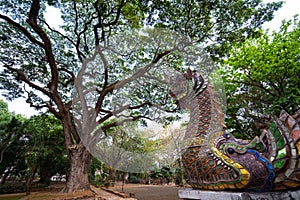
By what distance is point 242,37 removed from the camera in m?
8.20

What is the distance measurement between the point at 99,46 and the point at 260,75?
279 inches

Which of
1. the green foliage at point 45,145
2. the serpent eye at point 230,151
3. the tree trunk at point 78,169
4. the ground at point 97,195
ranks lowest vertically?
the ground at point 97,195

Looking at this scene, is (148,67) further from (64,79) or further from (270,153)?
(270,153)

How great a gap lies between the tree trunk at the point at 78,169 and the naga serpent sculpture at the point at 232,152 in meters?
6.52

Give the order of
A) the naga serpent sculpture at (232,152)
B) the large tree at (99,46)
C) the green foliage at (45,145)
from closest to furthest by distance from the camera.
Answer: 1. the naga serpent sculpture at (232,152)
2. the large tree at (99,46)
3. the green foliage at (45,145)

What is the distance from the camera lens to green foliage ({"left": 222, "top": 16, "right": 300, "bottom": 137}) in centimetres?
784

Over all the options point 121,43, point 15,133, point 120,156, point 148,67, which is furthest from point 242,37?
point 15,133

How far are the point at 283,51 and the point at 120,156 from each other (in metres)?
8.87

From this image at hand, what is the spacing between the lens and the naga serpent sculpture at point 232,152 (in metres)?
2.71

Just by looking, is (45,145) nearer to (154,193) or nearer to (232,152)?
(154,193)

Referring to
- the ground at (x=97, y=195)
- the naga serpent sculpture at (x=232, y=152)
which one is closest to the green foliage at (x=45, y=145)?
the ground at (x=97, y=195)

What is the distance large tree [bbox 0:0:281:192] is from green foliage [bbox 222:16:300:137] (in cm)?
130

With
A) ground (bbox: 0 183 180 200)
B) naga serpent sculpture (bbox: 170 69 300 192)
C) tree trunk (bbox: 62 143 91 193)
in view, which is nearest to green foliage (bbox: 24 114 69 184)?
ground (bbox: 0 183 180 200)

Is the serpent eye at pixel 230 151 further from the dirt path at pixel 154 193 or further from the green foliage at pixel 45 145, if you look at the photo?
the green foliage at pixel 45 145
